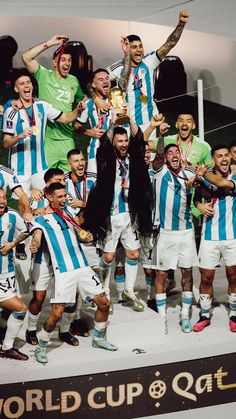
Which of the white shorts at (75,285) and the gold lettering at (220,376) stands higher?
the white shorts at (75,285)

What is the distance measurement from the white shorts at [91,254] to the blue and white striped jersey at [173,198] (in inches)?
22.0

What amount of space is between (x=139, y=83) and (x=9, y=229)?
209 centimetres

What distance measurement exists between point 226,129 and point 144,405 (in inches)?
166

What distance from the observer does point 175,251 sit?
8.80 meters

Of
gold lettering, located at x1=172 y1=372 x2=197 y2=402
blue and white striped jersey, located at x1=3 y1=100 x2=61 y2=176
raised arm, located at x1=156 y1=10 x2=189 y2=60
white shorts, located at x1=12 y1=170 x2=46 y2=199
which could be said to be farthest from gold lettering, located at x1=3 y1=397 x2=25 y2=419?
raised arm, located at x1=156 y1=10 x2=189 y2=60

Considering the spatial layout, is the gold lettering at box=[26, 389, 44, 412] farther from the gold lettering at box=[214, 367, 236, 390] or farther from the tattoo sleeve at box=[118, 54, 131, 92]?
the tattoo sleeve at box=[118, 54, 131, 92]

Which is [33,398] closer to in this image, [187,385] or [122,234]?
[187,385]

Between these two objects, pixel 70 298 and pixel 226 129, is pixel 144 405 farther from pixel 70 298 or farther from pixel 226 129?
pixel 226 129

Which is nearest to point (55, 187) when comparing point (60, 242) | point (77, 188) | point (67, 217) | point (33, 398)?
point (67, 217)

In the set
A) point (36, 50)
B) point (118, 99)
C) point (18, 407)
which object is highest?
point (36, 50)

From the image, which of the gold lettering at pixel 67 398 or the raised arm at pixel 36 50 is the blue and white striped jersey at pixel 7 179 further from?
the gold lettering at pixel 67 398

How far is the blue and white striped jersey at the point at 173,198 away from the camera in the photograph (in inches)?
344

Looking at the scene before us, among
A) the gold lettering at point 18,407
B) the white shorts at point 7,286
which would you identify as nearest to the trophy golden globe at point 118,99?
the white shorts at point 7,286

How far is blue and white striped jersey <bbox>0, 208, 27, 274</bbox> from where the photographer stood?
8102 mm
